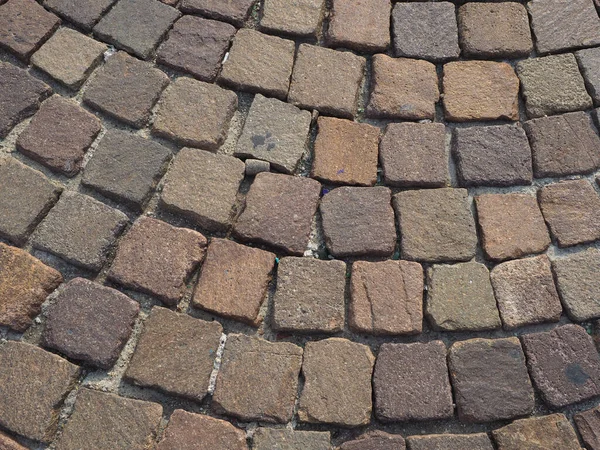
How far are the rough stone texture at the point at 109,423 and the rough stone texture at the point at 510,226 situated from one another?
157cm

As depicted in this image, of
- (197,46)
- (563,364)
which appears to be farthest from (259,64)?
(563,364)

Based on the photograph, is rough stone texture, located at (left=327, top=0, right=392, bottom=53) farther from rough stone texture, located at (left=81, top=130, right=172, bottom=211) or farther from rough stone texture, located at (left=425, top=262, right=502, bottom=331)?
rough stone texture, located at (left=425, top=262, right=502, bottom=331)

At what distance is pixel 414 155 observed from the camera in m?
2.72

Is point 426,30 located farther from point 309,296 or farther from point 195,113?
point 309,296

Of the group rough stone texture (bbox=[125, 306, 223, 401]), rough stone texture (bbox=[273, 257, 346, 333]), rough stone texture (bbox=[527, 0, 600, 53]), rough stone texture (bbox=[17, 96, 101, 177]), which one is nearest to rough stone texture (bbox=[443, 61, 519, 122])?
rough stone texture (bbox=[527, 0, 600, 53])

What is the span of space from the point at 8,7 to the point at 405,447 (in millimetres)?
2744

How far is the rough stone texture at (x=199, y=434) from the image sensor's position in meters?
2.19

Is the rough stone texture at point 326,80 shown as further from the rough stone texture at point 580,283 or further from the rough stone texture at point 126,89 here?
the rough stone texture at point 580,283

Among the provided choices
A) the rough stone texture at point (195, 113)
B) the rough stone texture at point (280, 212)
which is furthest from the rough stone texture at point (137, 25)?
the rough stone texture at point (280, 212)

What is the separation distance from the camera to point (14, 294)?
233cm

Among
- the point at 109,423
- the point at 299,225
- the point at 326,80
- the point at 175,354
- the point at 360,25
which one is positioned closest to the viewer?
the point at 109,423

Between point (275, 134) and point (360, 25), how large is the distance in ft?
2.60

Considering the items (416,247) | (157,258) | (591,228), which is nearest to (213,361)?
(157,258)

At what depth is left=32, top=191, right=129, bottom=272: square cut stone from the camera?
2.41 meters
